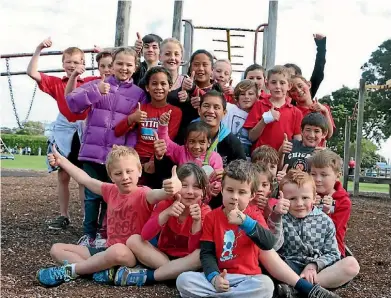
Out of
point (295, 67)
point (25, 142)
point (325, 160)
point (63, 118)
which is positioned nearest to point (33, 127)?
point (63, 118)

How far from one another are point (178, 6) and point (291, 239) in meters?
7.24

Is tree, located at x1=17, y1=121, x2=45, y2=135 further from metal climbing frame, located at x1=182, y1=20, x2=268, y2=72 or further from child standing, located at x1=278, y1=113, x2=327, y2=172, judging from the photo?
child standing, located at x1=278, y1=113, x2=327, y2=172

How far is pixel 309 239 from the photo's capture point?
3.56 meters

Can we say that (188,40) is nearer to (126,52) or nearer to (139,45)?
(139,45)

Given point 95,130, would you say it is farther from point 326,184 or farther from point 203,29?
point 203,29

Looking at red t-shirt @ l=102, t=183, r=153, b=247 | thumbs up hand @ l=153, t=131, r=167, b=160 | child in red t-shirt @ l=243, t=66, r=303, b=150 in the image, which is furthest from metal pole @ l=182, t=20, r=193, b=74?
red t-shirt @ l=102, t=183, r=153, b=247

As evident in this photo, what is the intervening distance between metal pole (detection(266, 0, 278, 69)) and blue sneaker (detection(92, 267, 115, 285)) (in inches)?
251

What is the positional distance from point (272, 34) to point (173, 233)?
647 cm

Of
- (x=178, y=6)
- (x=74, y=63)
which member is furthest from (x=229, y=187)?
(x=178, y=6)

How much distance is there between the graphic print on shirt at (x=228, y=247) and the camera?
10.6 ft

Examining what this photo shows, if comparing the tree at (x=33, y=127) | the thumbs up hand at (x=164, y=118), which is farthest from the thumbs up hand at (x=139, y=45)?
the tree at (x=33, y=127)

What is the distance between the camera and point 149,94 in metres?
4.42

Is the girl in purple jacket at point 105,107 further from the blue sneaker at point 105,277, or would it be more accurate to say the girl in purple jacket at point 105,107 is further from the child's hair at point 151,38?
the blue sneaker at point 105,277

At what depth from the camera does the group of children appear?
3.24 metres
